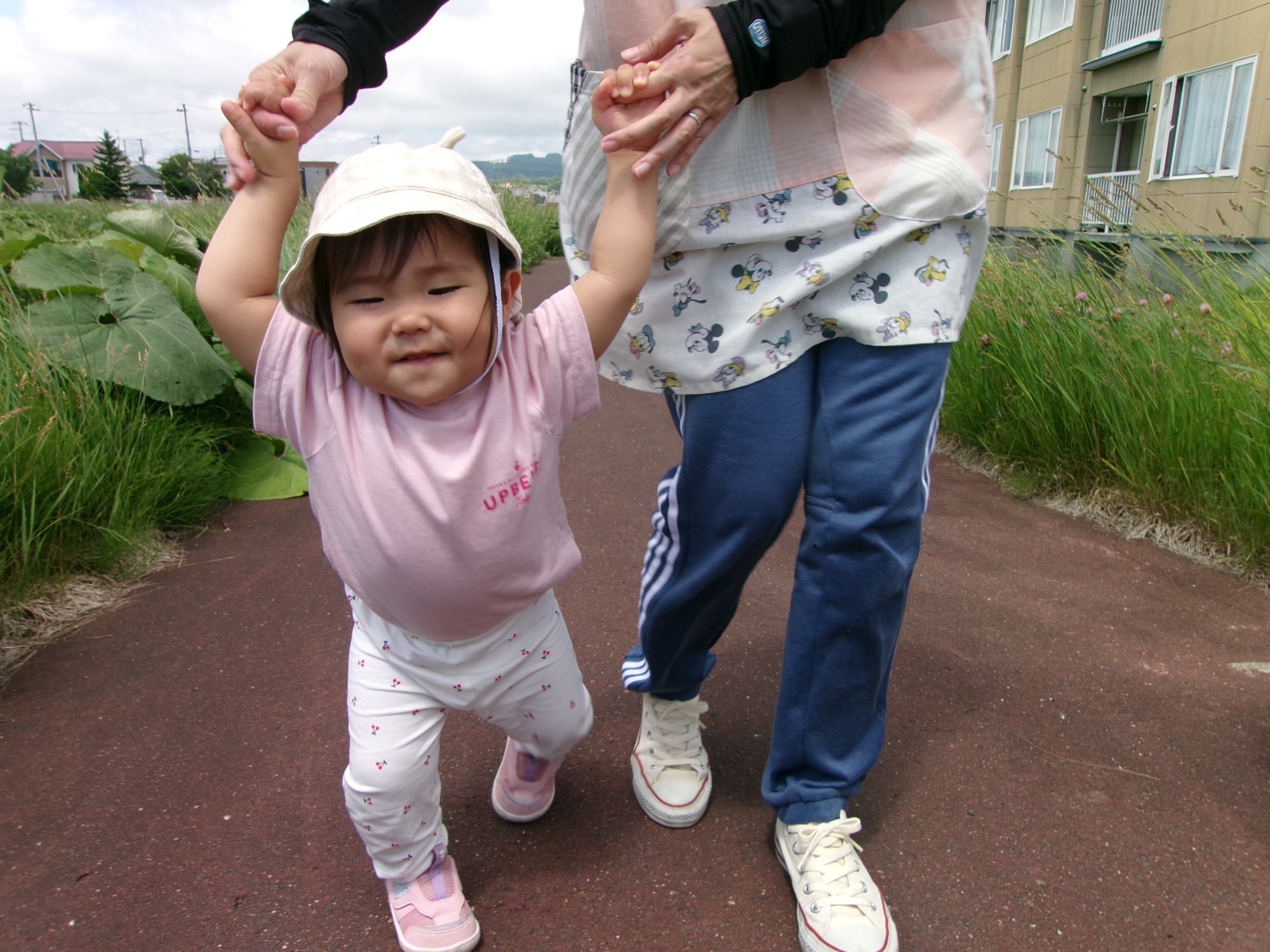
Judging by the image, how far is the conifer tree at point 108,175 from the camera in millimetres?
10162

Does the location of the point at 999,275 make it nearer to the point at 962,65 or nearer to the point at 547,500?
the point at 962,65

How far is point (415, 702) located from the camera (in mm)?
1654

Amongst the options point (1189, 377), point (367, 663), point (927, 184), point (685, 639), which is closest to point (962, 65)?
point (927, 184)

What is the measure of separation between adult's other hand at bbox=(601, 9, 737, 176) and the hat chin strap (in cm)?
24

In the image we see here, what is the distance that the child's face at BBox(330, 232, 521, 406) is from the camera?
1.45m

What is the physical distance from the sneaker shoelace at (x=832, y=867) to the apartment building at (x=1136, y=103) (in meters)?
8.80

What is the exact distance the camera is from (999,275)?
16.8 ft

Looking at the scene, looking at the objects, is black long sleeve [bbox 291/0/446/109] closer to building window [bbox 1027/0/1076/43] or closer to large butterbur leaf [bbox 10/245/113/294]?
large butterbur leaf [bbox 10/245/113/294]

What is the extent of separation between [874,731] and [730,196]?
3.34ft

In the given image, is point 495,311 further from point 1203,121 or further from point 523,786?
point 1203,121

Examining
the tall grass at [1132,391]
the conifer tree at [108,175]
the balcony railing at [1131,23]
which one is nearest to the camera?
the tall grass at [1132,391]

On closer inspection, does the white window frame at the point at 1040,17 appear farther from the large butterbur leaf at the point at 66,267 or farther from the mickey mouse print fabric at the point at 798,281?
the mickey mouse print fabric at the point at 798,281

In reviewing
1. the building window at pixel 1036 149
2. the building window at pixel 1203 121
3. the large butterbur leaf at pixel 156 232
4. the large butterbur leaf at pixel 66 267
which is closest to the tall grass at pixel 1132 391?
the large butterbur leaf at pixel 66 267

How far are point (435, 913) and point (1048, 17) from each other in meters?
24.7
